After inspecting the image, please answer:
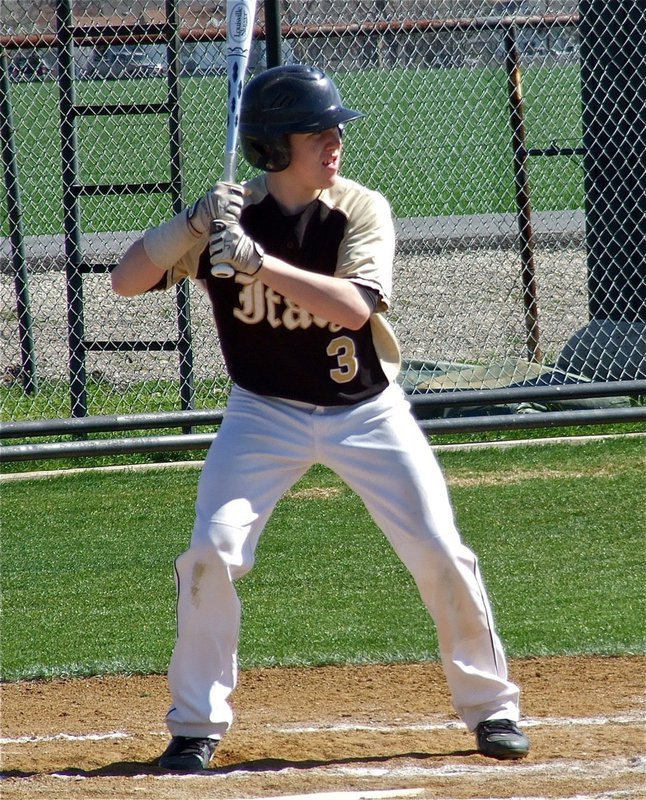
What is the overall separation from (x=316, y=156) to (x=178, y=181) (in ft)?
13.0

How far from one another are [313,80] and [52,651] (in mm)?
2462

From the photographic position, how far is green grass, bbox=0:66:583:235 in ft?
31.9

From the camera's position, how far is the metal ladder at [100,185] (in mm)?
7008

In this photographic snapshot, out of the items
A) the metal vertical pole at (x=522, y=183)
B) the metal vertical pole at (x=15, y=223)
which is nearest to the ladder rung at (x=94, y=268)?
the metal vertical pole at (x=15, y=223)

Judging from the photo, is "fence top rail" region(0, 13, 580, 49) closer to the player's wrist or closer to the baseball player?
the baseball player

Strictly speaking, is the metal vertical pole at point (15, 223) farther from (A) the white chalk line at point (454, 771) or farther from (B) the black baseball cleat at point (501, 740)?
(B) the black baseball cleat at point (501, 740)

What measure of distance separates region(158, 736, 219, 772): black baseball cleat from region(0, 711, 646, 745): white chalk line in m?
0.44

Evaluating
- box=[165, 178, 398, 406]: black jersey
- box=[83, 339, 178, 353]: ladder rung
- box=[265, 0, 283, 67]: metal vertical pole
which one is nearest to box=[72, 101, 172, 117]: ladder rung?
box=[265, 0, 283, 67]: metal vertical pole

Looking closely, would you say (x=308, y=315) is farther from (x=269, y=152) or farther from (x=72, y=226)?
(x=72, y=226)

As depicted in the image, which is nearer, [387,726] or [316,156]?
[316,156]

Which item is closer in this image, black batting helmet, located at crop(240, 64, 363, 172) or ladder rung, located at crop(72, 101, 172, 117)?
black batting helmet, located at crop(240, 64, 363, 172)

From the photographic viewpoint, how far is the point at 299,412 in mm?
3311

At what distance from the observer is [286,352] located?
334 centimetres

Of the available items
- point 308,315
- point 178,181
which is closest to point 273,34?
point 178,181
